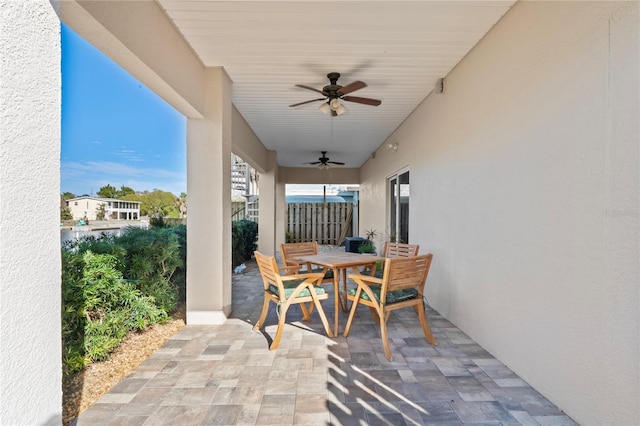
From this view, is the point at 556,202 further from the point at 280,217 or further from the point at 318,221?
the point at 318,221

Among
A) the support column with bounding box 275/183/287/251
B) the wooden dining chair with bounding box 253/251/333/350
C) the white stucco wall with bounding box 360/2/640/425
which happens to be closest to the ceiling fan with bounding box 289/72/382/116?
the white stucco wall with bounding box 360/2/640/425

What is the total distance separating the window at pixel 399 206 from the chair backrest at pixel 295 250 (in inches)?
80.6

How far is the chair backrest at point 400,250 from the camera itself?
12.6 feet

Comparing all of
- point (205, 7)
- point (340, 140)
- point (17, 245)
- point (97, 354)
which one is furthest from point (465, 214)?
point (340, 140)

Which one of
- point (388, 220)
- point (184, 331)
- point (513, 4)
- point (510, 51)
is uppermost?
point (513, 4)

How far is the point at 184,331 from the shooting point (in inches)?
124

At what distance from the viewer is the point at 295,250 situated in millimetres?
4090

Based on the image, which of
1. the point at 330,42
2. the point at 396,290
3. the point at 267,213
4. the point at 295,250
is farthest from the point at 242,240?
the point at 330,42

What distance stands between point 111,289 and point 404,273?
2497 mm

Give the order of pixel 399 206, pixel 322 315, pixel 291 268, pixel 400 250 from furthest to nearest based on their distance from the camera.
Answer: pixel 399 206
pixel 400 250
pixel 291 268
pixel 322 315

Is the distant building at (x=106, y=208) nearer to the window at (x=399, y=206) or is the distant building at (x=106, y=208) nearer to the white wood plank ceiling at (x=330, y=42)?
the white wood plank ceiling at (x=330, y=42)

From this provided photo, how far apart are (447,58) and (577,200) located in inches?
79.1

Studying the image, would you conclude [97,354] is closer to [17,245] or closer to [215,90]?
[17,245]

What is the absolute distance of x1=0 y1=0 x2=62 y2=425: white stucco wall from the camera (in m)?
0.96
